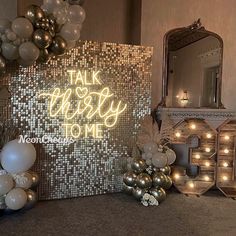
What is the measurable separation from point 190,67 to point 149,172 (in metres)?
1.68

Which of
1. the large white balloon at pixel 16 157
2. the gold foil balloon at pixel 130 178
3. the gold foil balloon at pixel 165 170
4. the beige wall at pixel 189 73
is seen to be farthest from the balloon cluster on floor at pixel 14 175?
the beige wall at pixel 189 73

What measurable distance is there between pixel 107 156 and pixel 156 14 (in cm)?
223

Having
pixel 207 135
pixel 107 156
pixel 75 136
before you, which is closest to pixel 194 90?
pixel 207 135

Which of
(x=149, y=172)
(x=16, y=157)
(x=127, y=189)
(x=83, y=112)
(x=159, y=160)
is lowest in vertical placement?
(x=127, y=189)

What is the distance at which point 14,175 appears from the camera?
120 inches

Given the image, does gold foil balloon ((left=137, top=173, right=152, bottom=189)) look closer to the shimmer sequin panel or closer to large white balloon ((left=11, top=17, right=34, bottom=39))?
the shimmer sequin panel

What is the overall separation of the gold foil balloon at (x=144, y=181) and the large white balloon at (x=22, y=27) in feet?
6.57

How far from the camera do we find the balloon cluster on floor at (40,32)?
9.24 ft

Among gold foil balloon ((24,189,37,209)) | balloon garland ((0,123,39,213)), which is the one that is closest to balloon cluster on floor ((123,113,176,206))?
gold foil balloon ((24,189,37,209))

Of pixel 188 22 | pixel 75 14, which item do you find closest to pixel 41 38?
pixel 75 14

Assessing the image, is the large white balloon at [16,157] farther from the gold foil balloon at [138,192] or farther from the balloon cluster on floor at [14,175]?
the gold foil balloon at [138,192]

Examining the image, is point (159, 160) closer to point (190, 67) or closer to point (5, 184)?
point (190, 67)

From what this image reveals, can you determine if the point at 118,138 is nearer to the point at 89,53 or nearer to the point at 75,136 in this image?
the point at 75,136

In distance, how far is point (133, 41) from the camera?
4828 millimetres
